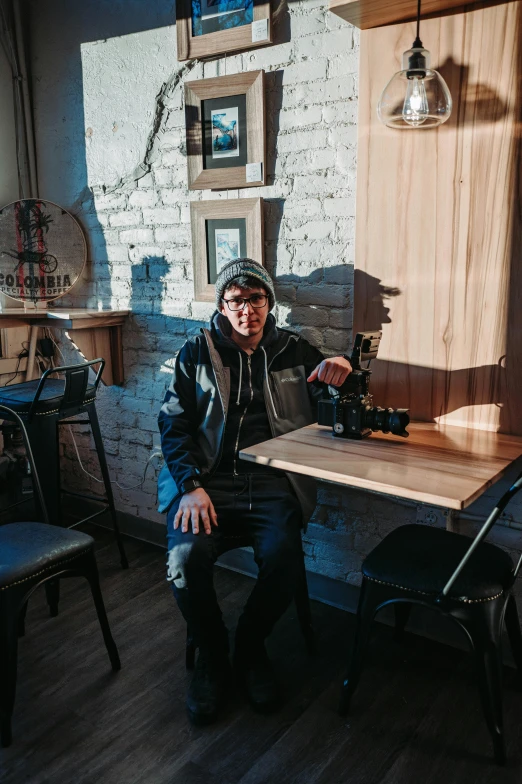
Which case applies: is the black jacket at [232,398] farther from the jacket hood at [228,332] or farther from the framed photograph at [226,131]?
the framed photograph at [226,131]

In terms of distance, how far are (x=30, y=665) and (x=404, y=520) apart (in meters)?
1.40

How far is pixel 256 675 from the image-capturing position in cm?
197

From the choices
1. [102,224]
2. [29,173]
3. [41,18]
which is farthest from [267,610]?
[41,18]

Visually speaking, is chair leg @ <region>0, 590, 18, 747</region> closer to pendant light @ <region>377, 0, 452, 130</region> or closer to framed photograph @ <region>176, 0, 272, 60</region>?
pendant light @ <region>377, 0, 452, 130</region>

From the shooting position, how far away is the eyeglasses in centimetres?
218

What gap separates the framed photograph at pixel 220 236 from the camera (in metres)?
2.43

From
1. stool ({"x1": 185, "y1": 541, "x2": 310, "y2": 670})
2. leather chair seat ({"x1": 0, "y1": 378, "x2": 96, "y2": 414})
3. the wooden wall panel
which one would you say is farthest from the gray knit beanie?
stool ({"x1": 185, "y1": 541, "x2": 310, "y2": 670})

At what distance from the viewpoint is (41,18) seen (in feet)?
9.86

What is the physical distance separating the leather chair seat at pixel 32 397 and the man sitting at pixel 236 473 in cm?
52

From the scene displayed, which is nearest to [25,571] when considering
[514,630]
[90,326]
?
[90,326]

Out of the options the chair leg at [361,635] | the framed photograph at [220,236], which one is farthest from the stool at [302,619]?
the framed photograph at [220,236]

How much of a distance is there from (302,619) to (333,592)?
1.08ft

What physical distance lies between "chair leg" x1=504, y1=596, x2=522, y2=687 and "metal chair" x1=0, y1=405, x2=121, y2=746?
4.15ft

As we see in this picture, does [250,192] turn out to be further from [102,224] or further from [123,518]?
[123,518]
